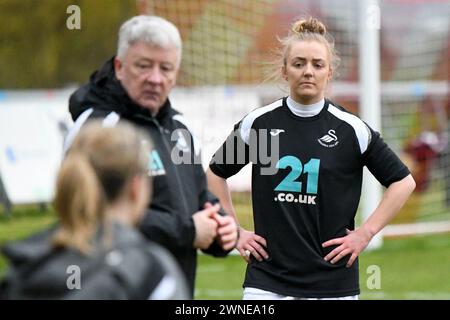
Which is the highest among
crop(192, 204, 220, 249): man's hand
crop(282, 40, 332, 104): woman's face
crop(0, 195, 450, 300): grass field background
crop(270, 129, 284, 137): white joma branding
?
crop(282, 40, 332, 104): woman's face

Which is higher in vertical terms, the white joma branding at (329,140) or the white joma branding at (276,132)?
the white joma branding at (276,132)

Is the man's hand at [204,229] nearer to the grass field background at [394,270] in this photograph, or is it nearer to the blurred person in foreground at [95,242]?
the blurred person in foreground at [95,242]

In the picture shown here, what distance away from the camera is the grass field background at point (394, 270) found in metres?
10.8

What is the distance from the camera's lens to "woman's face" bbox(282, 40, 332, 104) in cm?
580

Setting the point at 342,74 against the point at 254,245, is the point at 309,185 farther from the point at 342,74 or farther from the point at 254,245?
the point at 342,74

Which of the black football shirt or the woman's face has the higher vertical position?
the woman's face

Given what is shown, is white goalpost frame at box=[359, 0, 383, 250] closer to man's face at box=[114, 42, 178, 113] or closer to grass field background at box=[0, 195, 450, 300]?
grass field background at box=[0, 195, 450, 300]

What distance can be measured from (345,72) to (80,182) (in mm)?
11697

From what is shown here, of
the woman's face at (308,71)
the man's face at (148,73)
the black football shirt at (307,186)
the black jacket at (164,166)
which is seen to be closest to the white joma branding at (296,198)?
the black football shirt at (307,186)

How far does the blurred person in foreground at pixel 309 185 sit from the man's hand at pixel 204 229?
1.02 metres

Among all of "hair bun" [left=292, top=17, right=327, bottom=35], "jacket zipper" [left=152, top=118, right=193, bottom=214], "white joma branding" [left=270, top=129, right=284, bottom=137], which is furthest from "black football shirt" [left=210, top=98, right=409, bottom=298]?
"jacket zipper" [left=152, top=118, right=193, bottom=214]

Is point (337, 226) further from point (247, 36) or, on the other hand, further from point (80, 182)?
point (247, 36)

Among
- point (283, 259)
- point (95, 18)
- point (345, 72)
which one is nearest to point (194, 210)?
point (283, 259)

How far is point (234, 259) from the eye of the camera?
1388 centimetres
